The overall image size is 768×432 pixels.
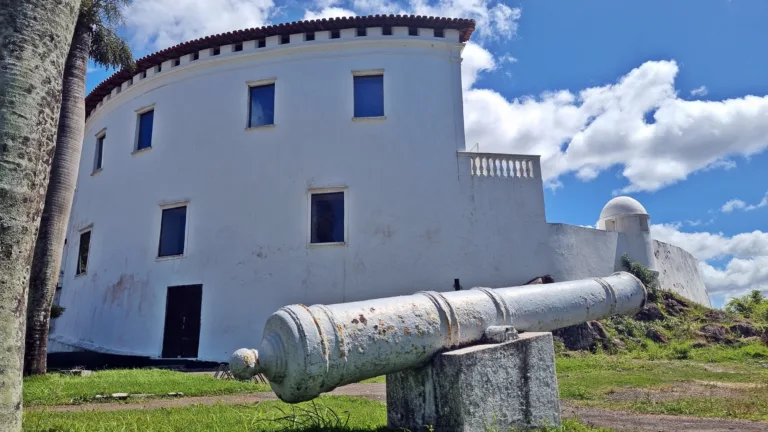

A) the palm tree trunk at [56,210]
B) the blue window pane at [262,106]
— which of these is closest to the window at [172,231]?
the blue window pane at [262,106]

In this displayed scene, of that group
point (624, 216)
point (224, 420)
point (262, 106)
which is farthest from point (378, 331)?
point (624, 216)

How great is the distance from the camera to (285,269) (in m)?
12.8

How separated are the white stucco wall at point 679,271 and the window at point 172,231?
1297 centimetres

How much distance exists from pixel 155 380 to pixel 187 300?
5.18m

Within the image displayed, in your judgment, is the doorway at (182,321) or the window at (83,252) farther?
the window at (83,252)

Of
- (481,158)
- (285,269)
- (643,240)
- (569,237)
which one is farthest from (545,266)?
(285,269)

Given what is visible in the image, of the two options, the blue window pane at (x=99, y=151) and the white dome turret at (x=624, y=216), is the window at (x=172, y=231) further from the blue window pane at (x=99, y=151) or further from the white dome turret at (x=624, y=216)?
the white dome turret at (x=624, y=216)

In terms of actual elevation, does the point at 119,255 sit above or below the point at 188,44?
below

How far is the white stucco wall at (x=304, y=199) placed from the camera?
499 inches

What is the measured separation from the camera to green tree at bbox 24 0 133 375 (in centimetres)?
852

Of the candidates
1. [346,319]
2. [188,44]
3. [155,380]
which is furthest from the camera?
[188,44]

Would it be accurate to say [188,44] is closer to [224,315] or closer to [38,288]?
[224,315]

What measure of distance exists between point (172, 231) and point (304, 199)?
377cm

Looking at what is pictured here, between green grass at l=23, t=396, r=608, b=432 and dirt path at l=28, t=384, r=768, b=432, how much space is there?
519 mm
